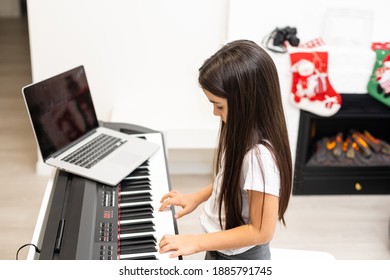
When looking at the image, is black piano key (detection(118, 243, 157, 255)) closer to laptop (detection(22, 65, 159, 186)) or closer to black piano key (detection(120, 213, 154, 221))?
black piano key (detection(120, 213, 154, 221))

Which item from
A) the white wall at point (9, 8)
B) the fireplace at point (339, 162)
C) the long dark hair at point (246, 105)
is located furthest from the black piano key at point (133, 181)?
the white wall at point (9, 8)

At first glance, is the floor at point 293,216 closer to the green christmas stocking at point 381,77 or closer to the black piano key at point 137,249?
the green christmas stocking at point 381,77

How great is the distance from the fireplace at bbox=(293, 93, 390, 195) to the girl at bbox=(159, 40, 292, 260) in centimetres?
168

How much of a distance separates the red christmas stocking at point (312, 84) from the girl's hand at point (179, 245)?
1628 millimetres

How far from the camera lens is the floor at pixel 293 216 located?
2617 mm

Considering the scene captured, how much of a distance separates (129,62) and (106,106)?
291mm

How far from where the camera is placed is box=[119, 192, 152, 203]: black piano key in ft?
5.05

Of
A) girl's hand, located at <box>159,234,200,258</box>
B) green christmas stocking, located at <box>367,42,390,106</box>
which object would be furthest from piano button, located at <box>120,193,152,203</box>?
green christmas stocking, located at <box>367,42,390,106</box>

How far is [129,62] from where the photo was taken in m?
2.97

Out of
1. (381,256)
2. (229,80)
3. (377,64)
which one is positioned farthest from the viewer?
(377,64)

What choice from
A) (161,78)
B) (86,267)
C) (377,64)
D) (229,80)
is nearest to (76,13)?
(161,78)

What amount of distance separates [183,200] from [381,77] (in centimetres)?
165

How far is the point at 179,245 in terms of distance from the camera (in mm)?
1305

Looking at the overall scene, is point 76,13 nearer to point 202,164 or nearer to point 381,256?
point 202,164
